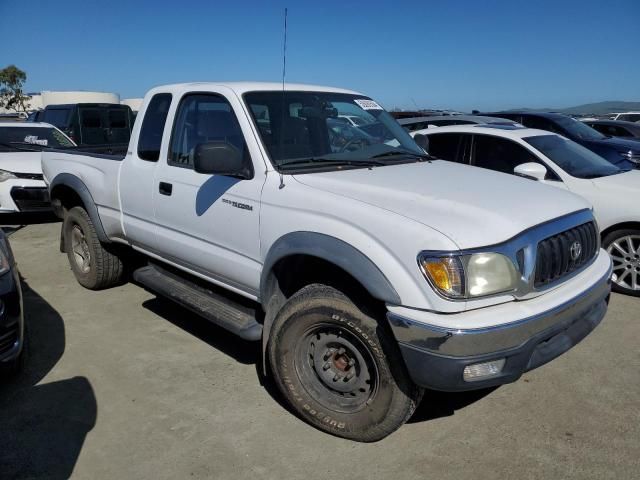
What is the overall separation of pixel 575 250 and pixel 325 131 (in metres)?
1.83

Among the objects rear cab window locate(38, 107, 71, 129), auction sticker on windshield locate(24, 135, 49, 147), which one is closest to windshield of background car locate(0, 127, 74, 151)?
auction sticker on windshield locate(24, 135, 49, 147)

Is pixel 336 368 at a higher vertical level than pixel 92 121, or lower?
lower

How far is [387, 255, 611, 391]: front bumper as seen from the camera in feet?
7.87

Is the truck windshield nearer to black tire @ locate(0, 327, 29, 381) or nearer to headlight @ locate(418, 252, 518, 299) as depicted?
headlight @ locate(418, 252, 518, 299)

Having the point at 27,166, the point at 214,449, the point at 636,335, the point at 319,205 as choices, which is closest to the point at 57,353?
the point at 214,449

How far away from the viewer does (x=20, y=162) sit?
845 centimetres

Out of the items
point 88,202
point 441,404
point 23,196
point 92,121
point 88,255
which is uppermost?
point 92,121

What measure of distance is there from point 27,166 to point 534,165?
24.4 feet

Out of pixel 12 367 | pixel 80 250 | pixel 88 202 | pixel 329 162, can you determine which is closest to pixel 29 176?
pixel 80 250

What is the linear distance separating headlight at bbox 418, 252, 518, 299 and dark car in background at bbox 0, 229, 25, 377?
8.34 feet

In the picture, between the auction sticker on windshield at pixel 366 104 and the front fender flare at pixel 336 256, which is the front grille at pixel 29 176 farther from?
the front fender flare at pixel 336 256

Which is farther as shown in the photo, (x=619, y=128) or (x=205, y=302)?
(x=619, y=128)

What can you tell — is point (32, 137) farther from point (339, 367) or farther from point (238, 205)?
point (339, 367)

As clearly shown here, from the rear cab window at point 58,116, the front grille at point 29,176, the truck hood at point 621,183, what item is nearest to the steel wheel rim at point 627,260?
the truck hood at point 621,183
